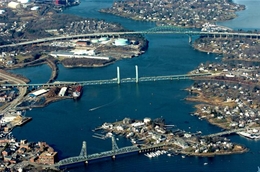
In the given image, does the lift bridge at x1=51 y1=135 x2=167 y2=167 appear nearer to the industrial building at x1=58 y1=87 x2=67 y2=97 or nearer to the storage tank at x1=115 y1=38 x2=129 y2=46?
the industrial building at x1=58 y1=87 x2=67 y2=97

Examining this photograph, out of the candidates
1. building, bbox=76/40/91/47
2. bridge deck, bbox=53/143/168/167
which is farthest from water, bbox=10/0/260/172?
building, bbox=76/40/91/47

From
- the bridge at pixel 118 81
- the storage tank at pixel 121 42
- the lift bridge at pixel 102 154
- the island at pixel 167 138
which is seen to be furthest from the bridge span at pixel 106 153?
the storage tank at pixel 121 42

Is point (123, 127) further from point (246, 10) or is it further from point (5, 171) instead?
point (246, 10)

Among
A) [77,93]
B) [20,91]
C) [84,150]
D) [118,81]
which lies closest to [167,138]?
[84,150]

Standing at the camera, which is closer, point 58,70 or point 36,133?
point 36,133

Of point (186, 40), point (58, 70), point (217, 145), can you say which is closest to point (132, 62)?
point (58, 70)

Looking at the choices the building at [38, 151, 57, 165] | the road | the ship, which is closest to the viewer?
the building at [38, 151, 57, 165]

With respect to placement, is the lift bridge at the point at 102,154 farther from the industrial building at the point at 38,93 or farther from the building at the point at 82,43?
the building at the point at 82,43

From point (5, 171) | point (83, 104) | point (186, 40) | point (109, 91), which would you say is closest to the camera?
point (5, 171)

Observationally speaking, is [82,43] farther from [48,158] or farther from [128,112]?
[48,158]
